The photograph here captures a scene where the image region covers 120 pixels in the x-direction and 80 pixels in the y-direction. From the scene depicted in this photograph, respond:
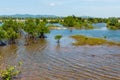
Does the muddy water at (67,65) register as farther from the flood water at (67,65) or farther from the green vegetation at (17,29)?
the green vegetation at (17,29)

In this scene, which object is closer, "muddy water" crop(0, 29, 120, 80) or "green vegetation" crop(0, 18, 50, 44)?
"muddy water" crop(0, 29, 120, 80)

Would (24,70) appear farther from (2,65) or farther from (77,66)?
(77,66)

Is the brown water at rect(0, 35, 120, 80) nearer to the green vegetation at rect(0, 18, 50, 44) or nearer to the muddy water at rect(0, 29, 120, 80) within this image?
the muddy water at rect(0, 29, 120, 80)

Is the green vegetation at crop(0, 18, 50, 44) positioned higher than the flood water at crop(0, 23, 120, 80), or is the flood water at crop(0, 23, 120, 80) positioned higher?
the green vegetation at crop(0, 18, 50, 44)

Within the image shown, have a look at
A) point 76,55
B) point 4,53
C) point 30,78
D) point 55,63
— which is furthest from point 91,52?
point 30,78

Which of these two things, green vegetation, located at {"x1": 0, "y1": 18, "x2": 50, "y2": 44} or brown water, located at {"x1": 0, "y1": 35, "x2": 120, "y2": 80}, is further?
green vegetation, located at {"x1": 0, "y1": 18, "x2": 50, "y2": 44}

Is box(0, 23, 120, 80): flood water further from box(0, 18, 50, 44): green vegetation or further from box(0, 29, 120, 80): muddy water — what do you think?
box(0, 18, 50, 44): green vegetation

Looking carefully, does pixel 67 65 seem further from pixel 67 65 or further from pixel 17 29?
pixel 17 29

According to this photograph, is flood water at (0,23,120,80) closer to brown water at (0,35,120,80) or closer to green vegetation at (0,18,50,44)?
brown water at (0,35,120,80)

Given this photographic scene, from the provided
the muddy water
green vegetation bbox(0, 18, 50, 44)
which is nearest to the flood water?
the muddy water

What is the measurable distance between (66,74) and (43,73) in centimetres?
314

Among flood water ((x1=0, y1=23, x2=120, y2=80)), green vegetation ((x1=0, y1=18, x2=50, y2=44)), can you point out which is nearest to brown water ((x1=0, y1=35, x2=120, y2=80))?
flood water ((x1=0, y1=23, x2=120, y2=80))

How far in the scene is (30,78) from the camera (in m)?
30.8

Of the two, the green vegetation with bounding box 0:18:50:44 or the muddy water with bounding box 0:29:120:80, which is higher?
the green vegetation with bounding box 0:18:50:44
